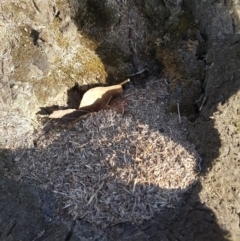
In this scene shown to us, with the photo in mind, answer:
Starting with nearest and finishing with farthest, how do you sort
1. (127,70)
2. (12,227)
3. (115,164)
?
(12,227), (115,164), (127,70)

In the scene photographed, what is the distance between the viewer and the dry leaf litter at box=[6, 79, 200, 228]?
122 inches

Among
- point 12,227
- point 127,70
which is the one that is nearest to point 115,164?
point 12,227

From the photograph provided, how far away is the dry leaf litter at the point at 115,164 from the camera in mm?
3092

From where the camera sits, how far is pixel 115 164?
10.5 ft

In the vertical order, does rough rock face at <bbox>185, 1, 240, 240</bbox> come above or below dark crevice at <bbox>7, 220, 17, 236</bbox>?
above

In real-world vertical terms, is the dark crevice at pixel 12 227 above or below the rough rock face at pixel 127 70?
below

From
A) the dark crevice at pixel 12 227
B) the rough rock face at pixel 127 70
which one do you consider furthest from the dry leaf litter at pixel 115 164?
the dark crevice at pixel 12 227

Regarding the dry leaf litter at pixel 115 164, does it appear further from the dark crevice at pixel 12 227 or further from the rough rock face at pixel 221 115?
the dark crevice at pixel 12 227

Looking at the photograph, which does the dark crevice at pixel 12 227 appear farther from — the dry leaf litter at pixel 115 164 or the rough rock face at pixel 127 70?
the dry leaf litter at pixel 115 164

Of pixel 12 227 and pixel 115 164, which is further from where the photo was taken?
pixel 115 164

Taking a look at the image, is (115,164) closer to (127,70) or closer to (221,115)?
(221,115)

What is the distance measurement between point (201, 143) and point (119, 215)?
92 cm

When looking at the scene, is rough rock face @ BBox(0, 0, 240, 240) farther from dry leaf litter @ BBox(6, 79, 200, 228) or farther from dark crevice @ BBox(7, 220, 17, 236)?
dry leaf litter @ BBox(6, 79, 200, 228)

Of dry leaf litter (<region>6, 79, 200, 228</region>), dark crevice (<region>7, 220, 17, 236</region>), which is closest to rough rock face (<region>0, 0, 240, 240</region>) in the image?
dark crevice (<region>7, 220, 17, 236</region>)
